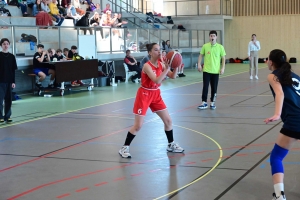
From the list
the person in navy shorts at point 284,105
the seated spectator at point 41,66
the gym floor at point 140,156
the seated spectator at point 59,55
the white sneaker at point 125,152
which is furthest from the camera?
the seated spectator at point 59,55

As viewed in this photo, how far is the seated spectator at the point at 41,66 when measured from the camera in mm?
17084

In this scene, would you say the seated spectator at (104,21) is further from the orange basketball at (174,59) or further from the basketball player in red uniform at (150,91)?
the basketball player in red uniform at (150,91)

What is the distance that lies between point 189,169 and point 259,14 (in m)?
32.1

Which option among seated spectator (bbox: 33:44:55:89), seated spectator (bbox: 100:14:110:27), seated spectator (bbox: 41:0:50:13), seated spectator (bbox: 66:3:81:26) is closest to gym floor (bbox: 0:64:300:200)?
seated spectator (bbox: 33:44:55:89)

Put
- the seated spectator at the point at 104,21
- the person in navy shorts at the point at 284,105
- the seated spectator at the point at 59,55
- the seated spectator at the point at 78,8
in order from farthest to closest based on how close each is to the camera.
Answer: the seated spectator at the point at 78,8 < the seated spectator at the point at 104,21 < the seated spectator at the point at 59,55 < the person in navy shorts at the point at 284,105

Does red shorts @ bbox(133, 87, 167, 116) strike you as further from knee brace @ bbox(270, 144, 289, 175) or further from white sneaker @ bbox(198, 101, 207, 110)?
white sneaker @ bbox(198, 101, 207, 110)

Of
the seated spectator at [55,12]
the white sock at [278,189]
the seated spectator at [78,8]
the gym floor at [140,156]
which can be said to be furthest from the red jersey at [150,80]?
the seated spectator at [78,8]

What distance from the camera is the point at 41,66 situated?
1731 cm

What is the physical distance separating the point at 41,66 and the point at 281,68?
13126 mm

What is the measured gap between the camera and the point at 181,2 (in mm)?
37000

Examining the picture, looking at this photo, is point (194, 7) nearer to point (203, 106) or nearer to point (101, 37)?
point (101, 37)

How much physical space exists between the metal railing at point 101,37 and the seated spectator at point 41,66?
715 millimetres

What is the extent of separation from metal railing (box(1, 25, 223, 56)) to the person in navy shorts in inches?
512

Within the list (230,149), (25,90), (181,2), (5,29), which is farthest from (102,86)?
(181,2)
